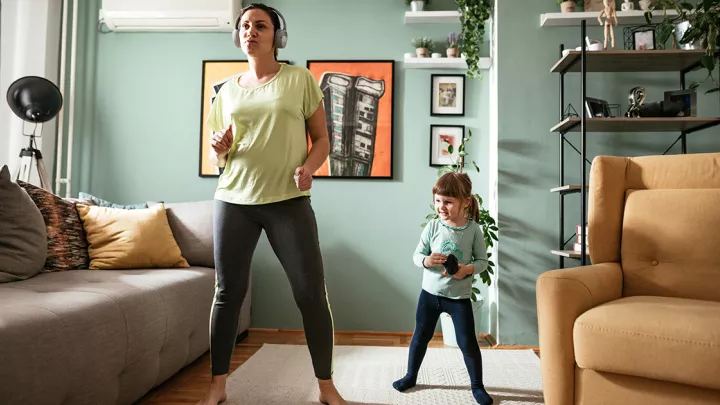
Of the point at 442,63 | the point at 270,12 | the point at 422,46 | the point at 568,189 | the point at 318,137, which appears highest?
the point at 422,46

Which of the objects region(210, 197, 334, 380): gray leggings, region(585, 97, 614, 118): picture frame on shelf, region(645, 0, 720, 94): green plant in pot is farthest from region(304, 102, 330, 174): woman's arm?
region(645, 0, 720, 94): green plant in pot

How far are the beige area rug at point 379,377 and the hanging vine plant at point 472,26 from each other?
Result: 162 cm

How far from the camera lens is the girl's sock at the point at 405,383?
73.6 inches

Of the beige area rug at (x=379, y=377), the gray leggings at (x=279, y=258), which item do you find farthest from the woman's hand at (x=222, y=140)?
the beige area rug at (x=379, y=377)

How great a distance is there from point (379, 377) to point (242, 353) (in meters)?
0.82

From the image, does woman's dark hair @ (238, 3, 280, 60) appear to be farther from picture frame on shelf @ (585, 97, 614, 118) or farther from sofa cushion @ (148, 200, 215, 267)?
picture frame on shelf @ (585, 97, 614, 118)

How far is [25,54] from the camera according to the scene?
297 cm

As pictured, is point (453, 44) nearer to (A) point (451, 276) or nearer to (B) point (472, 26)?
(B) point (472, 26)

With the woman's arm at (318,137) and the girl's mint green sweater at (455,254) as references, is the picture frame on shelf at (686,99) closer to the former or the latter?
the girl's mint green sweater at (455,254)

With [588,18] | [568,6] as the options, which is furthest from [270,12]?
[588,18]

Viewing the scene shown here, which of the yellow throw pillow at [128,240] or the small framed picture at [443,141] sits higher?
the small framed picture at [443,141]

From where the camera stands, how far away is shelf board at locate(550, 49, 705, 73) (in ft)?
8.00

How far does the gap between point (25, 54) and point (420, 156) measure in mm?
2506

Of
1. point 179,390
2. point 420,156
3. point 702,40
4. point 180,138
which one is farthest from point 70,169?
point 702,40
